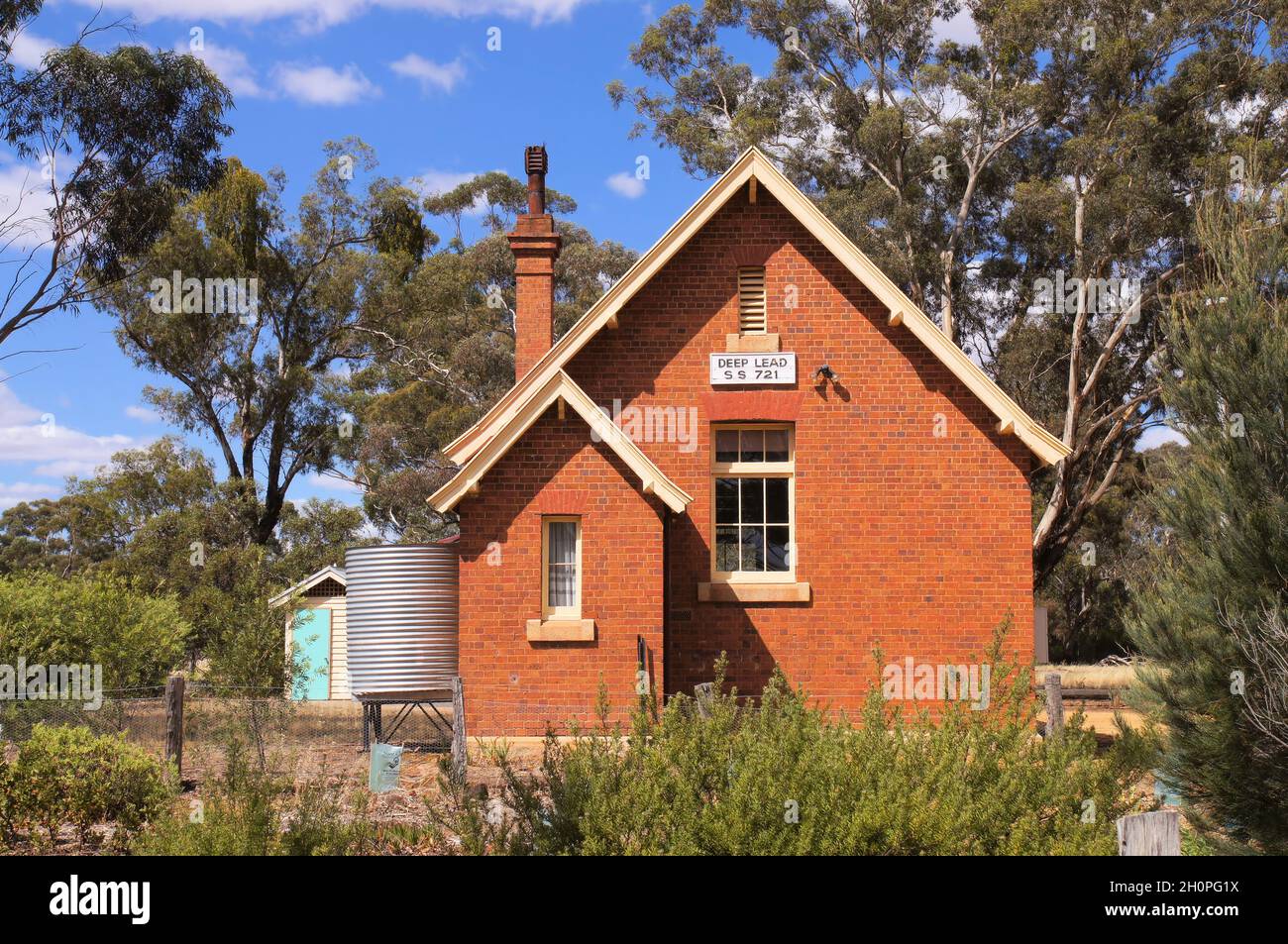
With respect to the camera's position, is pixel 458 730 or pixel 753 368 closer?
pixel 458 730

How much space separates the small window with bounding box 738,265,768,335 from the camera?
694 inches

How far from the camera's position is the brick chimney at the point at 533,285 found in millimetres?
19344

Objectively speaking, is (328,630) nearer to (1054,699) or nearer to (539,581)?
(539,581)

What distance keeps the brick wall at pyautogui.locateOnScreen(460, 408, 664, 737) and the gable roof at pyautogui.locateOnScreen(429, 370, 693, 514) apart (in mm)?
213

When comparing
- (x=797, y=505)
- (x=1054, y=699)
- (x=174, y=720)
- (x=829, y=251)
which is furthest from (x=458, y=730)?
(x=829, y=251)

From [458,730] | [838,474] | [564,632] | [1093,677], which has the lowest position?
[1093,677]

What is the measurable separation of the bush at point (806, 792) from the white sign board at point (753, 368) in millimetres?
8651

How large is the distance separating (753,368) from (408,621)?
6.21 m

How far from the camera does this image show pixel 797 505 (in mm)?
17125

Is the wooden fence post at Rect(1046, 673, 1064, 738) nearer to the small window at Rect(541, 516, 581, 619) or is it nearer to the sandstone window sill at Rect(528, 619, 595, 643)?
the sandstone window sill at Rect(528, 619, 595, 643)

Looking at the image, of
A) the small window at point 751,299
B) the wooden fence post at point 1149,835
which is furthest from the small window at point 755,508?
the wooden fence post at point 1149,835

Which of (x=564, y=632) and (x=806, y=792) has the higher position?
(x=564, y=632)

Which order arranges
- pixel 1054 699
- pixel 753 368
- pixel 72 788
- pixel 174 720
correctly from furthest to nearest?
pixel 753 368 → pixel 1054 699 → pixel 174 720 → pixel 72 788
